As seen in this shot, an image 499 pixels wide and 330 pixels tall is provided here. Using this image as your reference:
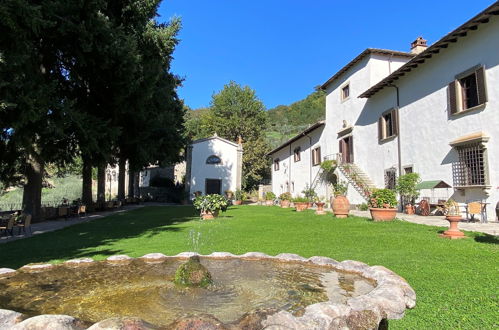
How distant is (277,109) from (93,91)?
278 feet

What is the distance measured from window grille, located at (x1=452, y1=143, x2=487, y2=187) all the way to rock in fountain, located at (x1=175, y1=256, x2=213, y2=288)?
12341 mm

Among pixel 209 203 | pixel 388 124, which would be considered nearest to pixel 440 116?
pixel 388 124

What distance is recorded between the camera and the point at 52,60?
533 inches

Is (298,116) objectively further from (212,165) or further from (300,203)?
(300,203)

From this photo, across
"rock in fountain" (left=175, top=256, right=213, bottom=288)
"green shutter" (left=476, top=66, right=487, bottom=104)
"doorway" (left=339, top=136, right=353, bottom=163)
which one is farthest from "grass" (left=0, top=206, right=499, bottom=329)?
"doorway" (left=339, top=136, right=353, bottom=163)

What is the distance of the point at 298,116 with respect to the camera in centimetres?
8106

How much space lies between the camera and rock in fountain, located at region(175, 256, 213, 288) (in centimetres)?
457

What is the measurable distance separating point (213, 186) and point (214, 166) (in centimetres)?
209

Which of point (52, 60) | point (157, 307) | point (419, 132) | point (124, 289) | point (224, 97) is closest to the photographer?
point (157, 307)

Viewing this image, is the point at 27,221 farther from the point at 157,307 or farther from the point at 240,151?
the point at 240,151

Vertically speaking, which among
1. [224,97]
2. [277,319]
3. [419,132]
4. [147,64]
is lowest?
[277,319]

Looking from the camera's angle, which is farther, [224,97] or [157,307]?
[224,97]

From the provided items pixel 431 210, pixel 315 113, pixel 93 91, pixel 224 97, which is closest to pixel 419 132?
pixel 431 210

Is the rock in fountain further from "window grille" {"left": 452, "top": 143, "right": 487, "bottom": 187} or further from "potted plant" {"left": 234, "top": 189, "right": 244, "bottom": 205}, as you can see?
"potted plant" {"left": 234, "top": 189, "right": 244, "bottom": 205}
